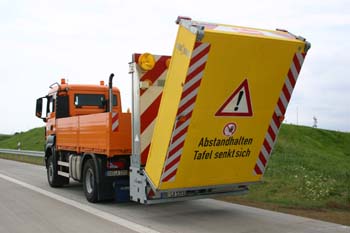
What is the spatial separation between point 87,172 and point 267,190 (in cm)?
454

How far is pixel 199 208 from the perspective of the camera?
10.1m

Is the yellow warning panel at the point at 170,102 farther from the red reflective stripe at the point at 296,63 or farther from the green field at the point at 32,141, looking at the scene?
the green field at the point at 32,141

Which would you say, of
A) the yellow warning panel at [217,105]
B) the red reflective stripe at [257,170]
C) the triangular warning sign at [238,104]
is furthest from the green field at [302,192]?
the triangular warning sign at [238,104]

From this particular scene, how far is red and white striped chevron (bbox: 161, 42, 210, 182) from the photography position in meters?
7.53

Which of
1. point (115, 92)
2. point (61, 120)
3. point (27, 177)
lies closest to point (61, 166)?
point (61, 120)

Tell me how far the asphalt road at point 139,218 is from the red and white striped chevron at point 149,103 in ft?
4.19

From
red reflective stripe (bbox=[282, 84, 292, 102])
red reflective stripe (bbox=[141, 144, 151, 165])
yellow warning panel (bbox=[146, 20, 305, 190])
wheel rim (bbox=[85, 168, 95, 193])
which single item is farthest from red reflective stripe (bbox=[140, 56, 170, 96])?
wheel rim (bbox=[85, 168, 95, 193])

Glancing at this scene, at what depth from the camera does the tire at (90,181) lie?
10602 millimetres

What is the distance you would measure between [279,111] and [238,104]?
41.7 inches

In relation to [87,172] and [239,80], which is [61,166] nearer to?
[87,172]

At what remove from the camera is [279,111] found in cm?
895

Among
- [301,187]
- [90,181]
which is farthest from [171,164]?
[301,187]

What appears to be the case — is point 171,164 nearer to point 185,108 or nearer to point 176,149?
point 176,149

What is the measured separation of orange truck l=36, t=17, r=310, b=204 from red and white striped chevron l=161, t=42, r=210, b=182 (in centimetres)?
2
